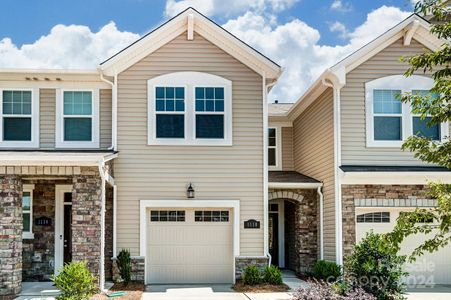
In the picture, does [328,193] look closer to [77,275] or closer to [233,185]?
[233,185]

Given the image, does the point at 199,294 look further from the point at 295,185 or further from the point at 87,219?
the point at 295,185

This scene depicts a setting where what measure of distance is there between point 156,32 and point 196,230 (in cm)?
533

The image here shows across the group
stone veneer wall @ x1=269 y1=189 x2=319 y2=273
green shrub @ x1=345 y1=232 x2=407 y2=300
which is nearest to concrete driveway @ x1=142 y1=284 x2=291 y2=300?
green shrub @ x1=345 y1=232 x2=407 y2=300

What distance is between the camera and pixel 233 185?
16766 mm

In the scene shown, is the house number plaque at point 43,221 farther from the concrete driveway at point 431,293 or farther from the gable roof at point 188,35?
the concrete driveway at point 431,293

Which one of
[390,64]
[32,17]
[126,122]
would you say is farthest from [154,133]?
[390,64]

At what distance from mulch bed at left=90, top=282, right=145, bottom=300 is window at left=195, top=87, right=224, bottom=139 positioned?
4.13 metres

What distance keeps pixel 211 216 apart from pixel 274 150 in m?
5.12

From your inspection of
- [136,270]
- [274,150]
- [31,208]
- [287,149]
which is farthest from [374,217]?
[31,208]

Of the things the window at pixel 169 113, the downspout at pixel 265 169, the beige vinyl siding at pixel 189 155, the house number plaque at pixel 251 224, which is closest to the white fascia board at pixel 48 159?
the beige vinyl siding at pixel 189 155

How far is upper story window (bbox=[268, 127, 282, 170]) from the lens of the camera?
21.2 meters

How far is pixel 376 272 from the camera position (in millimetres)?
13555

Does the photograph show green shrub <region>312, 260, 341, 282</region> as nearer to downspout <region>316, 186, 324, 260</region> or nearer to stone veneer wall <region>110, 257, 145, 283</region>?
downspout <region>316, 186, 324, 260</region>

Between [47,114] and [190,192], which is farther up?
[47,114]
